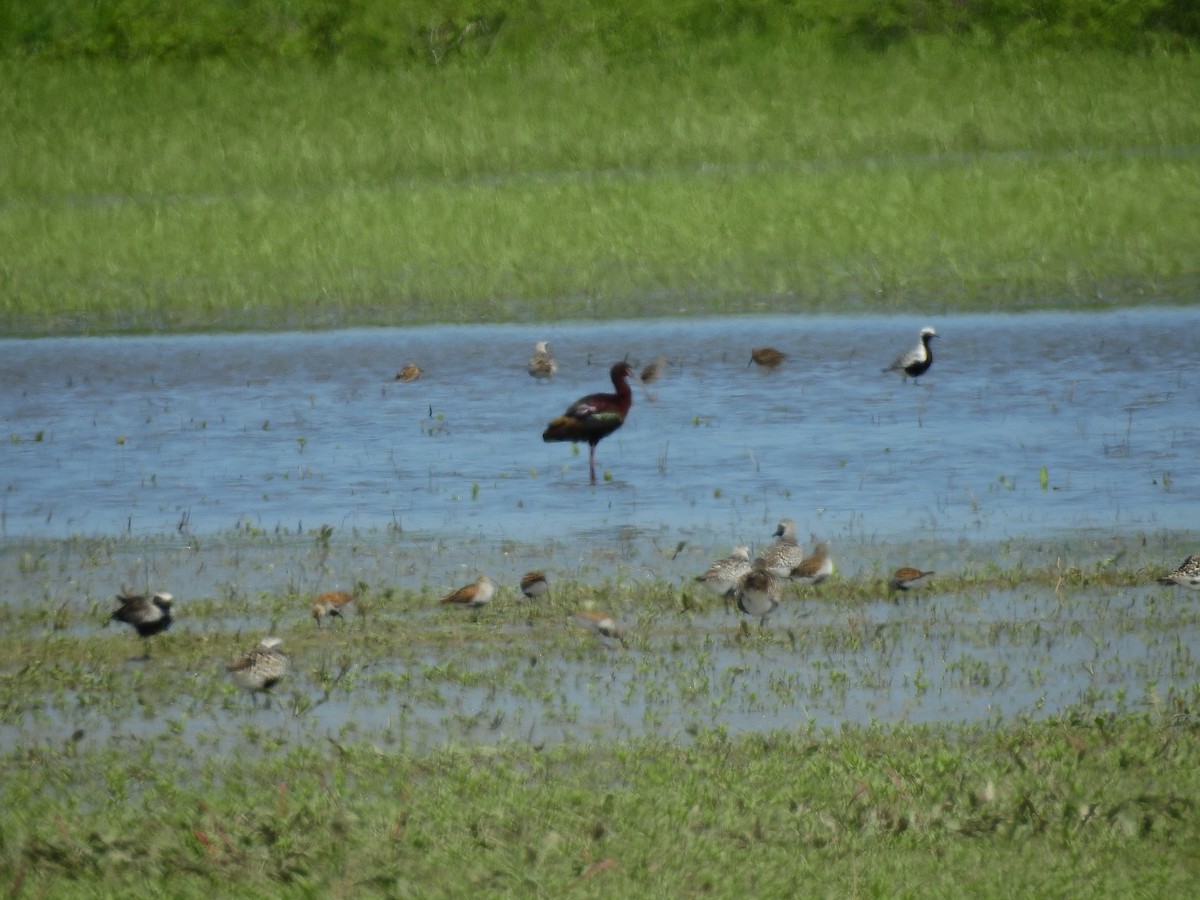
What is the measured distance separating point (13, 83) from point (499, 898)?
37173mm

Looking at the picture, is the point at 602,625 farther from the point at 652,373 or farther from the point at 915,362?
the point at 915,362

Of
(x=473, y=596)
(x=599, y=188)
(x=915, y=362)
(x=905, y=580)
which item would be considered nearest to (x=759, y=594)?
(x=905, y=580)

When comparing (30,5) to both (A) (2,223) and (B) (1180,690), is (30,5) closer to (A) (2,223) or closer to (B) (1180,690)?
(A) (2,223)

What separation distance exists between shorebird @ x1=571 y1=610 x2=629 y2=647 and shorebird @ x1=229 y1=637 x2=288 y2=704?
1378mm

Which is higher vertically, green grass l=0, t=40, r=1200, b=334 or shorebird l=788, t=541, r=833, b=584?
green grass l=0, t=40, r=1200, b=334

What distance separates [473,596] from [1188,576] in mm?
3191

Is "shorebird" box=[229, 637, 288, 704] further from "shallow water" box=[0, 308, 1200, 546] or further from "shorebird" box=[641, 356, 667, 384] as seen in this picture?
"shorebird" box=[641, 356, 667, 384]

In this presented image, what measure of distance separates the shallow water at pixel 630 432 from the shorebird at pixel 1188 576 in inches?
67.4

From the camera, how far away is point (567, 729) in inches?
329

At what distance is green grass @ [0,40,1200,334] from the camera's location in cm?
2397

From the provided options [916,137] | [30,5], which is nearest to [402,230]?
[916,137]

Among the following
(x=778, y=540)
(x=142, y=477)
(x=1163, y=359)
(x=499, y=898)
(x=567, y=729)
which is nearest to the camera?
(x=499, y=898)

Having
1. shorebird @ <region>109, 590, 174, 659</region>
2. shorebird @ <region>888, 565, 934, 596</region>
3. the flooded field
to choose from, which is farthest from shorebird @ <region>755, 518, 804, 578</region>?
shorebird @ <region>109, 590, 174, 659</region>

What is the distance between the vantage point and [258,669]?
884 centimetres
